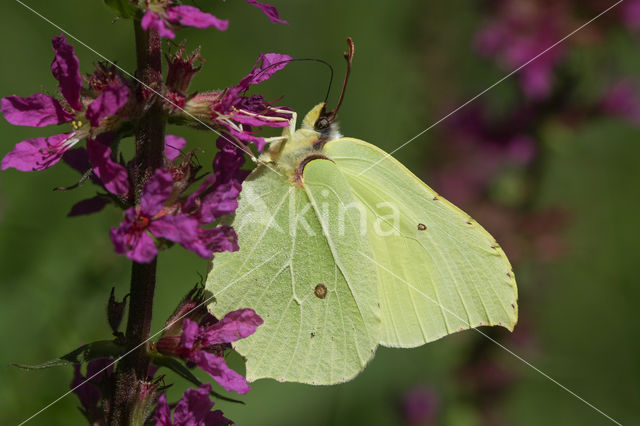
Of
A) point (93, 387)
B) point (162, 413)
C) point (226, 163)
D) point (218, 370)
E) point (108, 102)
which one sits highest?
point (108, 102)

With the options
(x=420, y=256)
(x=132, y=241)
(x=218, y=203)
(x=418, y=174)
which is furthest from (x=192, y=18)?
(x=418, y=174)

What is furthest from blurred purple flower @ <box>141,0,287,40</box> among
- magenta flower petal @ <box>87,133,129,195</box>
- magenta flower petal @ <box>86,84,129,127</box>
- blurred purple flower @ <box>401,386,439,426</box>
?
blurred purple flower @ <box>401,386,439,426</box>

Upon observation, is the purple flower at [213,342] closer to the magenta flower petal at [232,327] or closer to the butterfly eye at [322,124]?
the magenta flower petal at [232,327]

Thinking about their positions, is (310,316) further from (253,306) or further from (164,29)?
(164,29)

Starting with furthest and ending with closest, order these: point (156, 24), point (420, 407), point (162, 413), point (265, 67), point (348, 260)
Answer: point (420, 407)
point (348, 260)
point (265, 67)
point (162, 413)
point (156, 24)

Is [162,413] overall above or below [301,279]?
below

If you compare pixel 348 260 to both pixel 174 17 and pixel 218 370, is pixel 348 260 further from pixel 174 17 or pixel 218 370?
pixel 174 17

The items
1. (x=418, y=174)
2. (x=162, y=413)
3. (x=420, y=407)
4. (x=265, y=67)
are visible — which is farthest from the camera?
(x=418, y=174)
